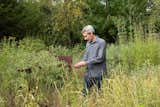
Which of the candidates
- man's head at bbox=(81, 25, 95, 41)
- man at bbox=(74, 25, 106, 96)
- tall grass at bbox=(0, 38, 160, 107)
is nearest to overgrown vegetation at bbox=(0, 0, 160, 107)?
tall grass at bbox=(0, 38, 160, 107)

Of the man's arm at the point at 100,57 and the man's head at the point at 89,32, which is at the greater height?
the man's head at the point at 89,32

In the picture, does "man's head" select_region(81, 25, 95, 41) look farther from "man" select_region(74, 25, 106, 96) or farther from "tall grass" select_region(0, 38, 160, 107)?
"tall grass" select_region(0, 38, 160, 107)

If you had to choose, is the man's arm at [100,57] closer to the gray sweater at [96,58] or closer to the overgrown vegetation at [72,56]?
the gray sweater at [96,58]

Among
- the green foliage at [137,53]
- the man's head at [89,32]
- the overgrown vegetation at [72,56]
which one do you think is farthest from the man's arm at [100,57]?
the green foliage at [137,53]

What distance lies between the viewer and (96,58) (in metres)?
7.26

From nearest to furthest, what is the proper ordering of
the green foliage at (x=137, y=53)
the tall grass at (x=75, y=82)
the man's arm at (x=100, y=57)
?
1. the tall grass at (x=75, y=82)
2. the man's arm at (x=100, y=57)
3. the green foliage at (x=137, y=53)

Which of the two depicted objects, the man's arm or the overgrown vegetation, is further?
the man's arm

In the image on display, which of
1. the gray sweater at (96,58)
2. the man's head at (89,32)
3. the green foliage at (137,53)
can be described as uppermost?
the man's head at (89,32)

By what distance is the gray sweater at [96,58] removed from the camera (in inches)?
286

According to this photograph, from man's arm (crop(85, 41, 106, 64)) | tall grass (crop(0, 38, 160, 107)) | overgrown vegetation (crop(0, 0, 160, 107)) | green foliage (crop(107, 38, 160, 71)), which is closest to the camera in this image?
tall grass (crop(0, 38, 160, 107))

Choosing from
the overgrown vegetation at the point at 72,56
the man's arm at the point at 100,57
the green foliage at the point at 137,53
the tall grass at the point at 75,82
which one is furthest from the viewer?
the green foliage at the point at 137,53

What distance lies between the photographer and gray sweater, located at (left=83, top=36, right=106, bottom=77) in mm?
7254

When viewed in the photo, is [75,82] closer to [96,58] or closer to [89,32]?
[96,58]

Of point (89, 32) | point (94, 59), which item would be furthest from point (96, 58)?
point (89, 32)
